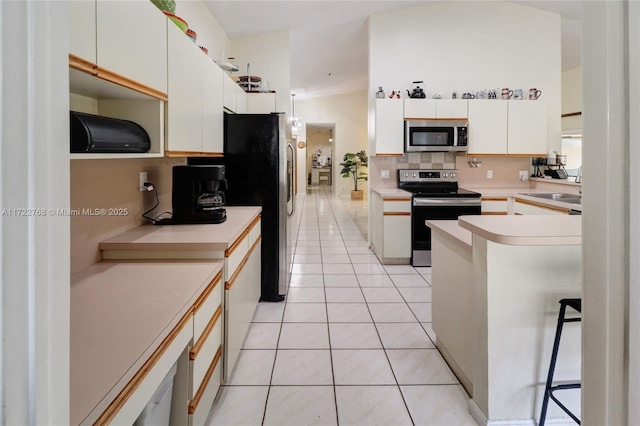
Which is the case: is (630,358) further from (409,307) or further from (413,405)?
(409,307)

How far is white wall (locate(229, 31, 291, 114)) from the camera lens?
5.27 m

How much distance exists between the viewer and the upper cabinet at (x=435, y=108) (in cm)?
478

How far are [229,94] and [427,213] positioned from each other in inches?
101

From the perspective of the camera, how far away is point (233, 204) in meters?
3.28

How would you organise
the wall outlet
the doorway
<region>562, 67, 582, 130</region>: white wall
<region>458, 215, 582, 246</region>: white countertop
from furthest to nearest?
the doorway < <region>562, 67, 582, 130</region>: white wall < the wall outlet < <region>458, 215, 582, 246</region>: white countertop

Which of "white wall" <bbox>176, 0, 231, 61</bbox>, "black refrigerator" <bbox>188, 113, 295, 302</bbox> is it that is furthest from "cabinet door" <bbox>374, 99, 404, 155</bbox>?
"white wall" <bbox>176, 0, 231, 61</bbox>

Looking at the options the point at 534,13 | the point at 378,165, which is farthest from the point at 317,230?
the point at 534,13

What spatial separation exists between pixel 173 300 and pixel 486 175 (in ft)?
15.8

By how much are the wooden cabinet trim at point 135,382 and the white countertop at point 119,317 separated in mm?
14

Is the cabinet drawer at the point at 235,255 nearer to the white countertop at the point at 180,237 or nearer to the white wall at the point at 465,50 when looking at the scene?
the white countertop at the point at 180,237

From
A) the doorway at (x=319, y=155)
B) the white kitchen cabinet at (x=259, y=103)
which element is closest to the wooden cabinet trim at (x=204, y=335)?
the white kitchen cabinet at (x=259, y=103)

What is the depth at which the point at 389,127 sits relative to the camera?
4809mm

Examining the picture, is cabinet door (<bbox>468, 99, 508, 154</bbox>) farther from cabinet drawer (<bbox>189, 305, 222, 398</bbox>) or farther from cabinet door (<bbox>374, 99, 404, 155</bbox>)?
cabinet drawer (<bbox>189, 305, 222, 398</bbox>)

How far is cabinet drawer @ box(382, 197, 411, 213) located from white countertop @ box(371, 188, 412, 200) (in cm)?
6
